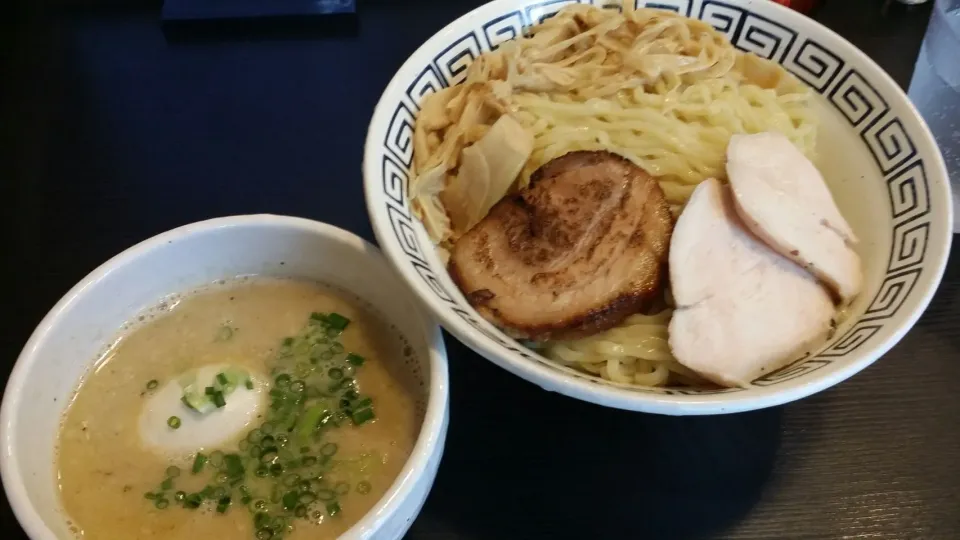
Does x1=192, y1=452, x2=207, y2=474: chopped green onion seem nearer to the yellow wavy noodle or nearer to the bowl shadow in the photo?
the bowl shadow

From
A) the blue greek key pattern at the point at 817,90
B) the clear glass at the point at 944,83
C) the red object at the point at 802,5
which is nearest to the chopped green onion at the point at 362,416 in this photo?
the blue greek key pattern at the point at 817,90

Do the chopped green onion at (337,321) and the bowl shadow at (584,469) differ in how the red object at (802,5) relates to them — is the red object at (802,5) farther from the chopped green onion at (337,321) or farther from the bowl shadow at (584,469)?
the chopped green onion at (337,321)

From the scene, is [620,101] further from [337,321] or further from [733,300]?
[337,321]

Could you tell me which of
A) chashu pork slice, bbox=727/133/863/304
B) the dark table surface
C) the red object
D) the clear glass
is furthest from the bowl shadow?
the red object

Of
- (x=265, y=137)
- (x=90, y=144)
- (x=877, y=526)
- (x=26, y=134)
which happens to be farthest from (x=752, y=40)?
(x=26, y=134)

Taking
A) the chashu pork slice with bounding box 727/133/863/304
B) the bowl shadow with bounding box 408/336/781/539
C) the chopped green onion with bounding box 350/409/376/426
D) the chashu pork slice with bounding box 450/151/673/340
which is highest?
the chashu pork slice with bounding box 727/133/863/304
